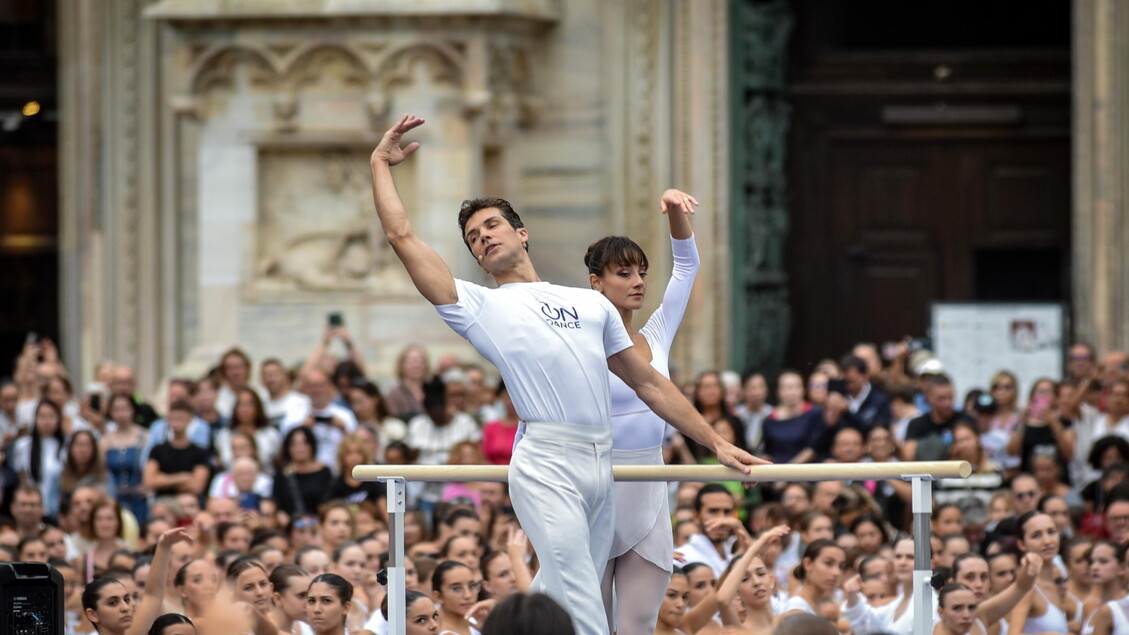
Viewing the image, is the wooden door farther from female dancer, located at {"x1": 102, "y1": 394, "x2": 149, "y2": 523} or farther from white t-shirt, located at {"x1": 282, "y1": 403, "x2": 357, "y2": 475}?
female dancer, located at {"x1": 102, "y1": 394, "x2": 149, "y2": 523}

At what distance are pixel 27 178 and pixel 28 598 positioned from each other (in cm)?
1368

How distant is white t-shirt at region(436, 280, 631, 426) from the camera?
21.3ft

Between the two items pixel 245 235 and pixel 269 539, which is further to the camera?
pixel 245 235

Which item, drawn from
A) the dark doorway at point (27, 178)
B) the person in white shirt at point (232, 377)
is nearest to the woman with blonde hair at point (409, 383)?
the person in white shirt at point (232, 377)

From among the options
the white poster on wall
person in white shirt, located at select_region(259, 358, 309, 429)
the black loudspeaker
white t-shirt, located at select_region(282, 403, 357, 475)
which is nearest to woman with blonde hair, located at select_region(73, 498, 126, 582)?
white t-shirt, located at select_region(282, 403, 357, 475)

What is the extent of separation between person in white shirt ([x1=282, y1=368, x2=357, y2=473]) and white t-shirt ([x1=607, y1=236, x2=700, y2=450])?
237 inches

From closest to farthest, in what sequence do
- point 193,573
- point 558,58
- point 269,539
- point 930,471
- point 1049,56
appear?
point 930,471
point 193,573
point 269,539
point 558,58
point 1049,56

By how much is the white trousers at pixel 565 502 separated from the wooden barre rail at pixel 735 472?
157mm

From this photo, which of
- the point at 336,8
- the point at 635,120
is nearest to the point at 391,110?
the point at 336,8

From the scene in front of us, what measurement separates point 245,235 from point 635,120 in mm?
3261

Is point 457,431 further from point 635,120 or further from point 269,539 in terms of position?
point 635,120

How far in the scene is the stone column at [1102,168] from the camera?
16.5 metres

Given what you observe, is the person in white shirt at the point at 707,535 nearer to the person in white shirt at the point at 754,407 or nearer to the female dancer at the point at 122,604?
the female dancer at the point at 122,604

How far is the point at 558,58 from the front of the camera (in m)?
17.3
